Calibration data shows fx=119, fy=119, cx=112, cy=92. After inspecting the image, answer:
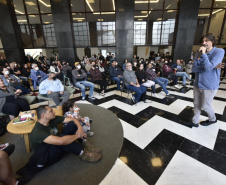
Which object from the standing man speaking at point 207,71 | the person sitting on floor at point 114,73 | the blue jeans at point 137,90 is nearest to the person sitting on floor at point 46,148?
the standing man speaking at point 207,71

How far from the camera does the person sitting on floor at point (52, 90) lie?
3146 millimetres

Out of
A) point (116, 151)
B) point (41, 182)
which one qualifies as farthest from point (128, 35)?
point (41, 182)

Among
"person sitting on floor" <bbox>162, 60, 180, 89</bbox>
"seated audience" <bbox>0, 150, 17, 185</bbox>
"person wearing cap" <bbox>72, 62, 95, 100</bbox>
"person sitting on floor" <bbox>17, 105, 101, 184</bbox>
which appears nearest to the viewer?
"seated audience" <bbox>0, 150, 17, 185</bbox>

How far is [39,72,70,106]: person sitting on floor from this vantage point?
3.15 m

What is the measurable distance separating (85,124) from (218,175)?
196 cm

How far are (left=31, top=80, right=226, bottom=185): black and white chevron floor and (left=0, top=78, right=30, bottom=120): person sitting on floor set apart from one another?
7.49 ft

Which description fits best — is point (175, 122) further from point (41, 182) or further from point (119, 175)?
point (41, 182)

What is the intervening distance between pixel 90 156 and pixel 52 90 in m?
2.43

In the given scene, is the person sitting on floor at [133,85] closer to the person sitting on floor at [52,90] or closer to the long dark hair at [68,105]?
the person sitting on floor at [52,90]

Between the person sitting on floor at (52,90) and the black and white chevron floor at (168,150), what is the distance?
1.51 metres

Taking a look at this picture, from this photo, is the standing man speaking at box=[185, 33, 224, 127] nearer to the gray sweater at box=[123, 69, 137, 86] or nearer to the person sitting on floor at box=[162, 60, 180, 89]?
the gray sweater at box=[123, 69, 137, 86]

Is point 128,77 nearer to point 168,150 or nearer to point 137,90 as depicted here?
point 137,90

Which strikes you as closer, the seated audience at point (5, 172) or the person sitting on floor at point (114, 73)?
the seated audience at point (5, 172)

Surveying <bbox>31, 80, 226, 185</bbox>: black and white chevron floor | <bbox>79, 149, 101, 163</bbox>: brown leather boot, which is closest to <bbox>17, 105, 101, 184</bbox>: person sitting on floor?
<bbox>79, 149, 101, 163</bbox>: brown leather boot
